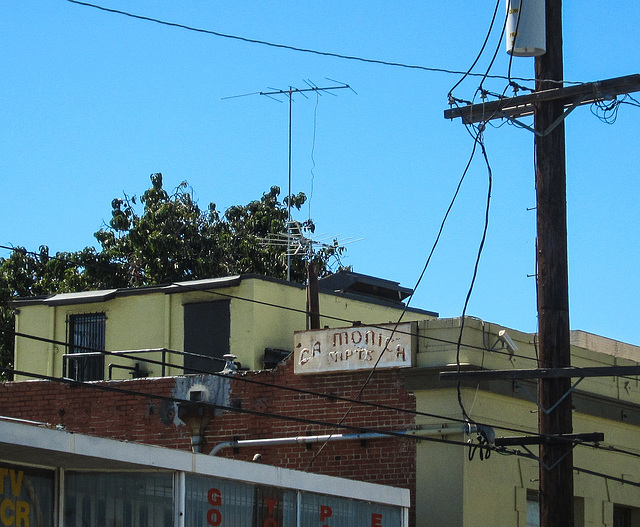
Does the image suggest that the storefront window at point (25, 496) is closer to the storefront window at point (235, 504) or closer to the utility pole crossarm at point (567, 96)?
the storefront window at point (235, 504)

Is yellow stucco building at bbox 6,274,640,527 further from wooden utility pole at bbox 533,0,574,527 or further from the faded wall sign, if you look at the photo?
wooden utility pole at bbox 533,0,574,527

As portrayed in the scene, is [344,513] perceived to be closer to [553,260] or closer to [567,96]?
[553,260]

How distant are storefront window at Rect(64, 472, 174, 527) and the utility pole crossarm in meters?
6.29

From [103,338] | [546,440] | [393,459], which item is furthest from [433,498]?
[103,338]

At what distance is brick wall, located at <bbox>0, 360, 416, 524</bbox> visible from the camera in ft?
67.2

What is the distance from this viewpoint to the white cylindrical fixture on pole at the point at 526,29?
1577 centimetres

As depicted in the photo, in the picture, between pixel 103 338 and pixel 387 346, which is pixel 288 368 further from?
pixel 103 338

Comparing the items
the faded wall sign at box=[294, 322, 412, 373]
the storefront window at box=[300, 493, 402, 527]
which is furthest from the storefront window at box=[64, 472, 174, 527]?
the faded wall sign at box=[294, 322, 412, 373]

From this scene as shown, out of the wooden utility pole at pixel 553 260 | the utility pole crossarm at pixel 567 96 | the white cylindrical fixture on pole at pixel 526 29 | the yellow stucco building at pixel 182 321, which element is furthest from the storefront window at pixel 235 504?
the yellow stucco building at pixel 182 321

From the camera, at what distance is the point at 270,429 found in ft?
71.5

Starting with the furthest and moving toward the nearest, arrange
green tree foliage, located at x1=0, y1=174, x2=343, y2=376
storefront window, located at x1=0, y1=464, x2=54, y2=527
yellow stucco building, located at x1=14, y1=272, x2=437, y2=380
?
1. green tree foliage, located at x1=0, y1=174, x2=343, y2=376
2. yellow stucco building, located at x1=14, y1=272, x2=437, y2=380
3. storefront window, located at x1=0, y1=464, x2=54, y2=527

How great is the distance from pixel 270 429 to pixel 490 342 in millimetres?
4096

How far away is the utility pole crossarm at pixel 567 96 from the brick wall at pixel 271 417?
5.79m

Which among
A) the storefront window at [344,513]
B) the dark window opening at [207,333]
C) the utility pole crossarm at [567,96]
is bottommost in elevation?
the storefront window at [344,513]
